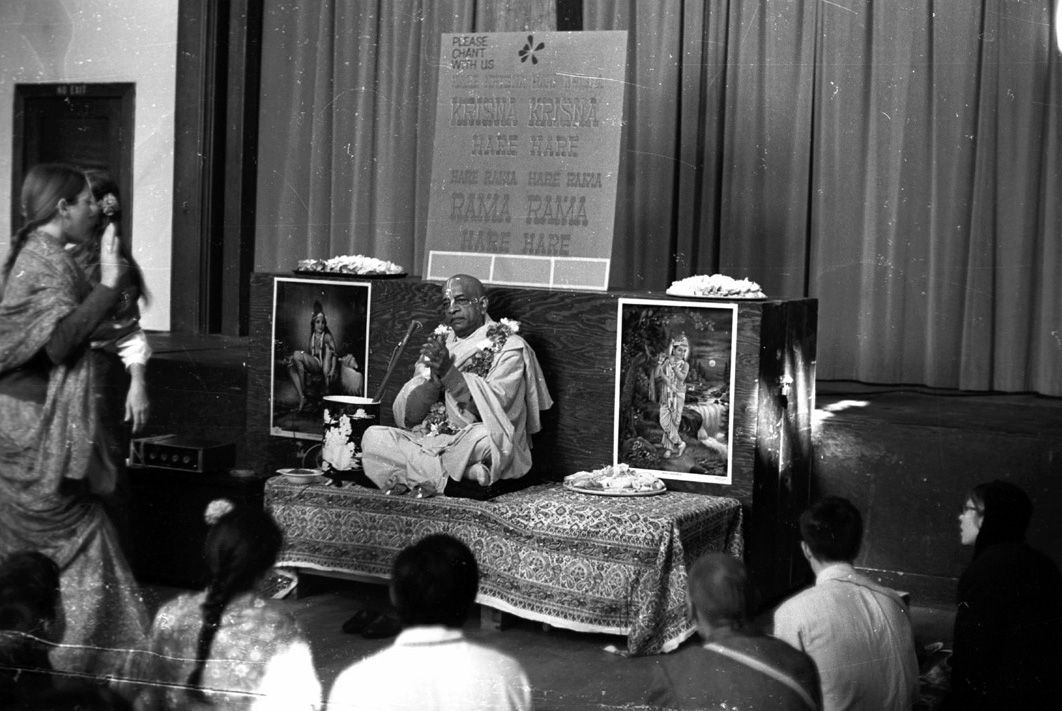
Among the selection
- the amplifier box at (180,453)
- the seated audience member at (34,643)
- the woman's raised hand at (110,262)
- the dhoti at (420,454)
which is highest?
the woman's raised hand at (110,262)

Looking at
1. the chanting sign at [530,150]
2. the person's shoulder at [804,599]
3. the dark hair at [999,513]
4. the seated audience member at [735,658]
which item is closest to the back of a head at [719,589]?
the seated audience member at [735,658]

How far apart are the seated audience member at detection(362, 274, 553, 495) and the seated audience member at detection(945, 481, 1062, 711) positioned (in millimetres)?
1369

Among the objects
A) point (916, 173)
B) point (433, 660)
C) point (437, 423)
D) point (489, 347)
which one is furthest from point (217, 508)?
point (916, 173)

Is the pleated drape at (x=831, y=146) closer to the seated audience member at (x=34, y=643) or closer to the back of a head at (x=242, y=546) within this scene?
the back of a head at (x=242, y=546)

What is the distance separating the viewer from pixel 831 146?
7.45 feet

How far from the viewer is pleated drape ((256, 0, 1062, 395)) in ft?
6.91

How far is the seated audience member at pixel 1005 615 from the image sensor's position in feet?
6.79

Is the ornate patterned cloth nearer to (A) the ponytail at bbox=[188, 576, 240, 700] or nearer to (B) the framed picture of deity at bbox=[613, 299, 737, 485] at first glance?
(B) the framed picture of deity at bbox=[613, 299, 737, 485]

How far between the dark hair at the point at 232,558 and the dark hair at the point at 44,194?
0.68 meters

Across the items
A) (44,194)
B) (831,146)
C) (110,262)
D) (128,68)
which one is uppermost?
(128,68)

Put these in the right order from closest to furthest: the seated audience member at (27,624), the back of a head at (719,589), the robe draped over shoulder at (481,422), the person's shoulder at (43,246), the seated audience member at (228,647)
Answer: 1. the back of a head at (719,589)
2. the person's shoulder at (43,246)
3. the seated audience member at (228,647)
4. the seated audience member at (27,624)
5. the robe draped over shoulder at (481,422)

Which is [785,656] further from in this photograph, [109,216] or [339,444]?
[109,216]

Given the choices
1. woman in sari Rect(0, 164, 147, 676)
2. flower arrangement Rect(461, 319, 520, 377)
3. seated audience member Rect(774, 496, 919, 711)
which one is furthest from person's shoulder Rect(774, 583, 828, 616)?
flower arrangement Rect(461, 319, 520, 377)

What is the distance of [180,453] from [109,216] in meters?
0.52
